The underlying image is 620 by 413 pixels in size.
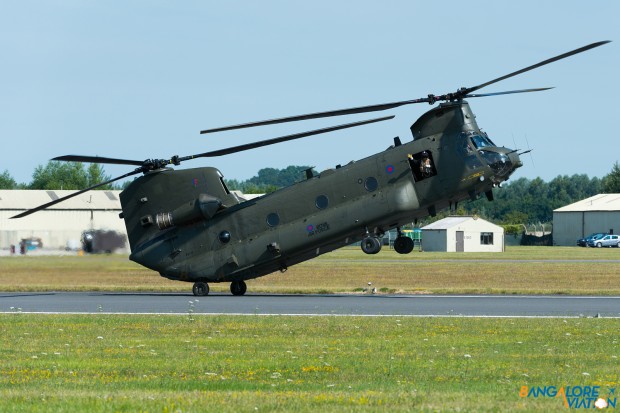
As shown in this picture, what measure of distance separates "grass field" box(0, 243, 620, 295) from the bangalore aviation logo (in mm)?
25349

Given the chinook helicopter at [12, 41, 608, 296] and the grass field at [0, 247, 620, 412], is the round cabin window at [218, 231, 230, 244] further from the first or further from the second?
the grass field at [0, 247, 620, 412]

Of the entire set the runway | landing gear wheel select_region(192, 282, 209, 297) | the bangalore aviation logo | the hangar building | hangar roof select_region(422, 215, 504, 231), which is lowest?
the bangalore aviation logo

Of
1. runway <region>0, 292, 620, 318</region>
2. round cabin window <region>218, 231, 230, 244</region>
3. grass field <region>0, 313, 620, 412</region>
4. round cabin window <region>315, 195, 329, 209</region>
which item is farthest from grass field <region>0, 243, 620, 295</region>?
grass field <region>0, 313, 620, 412</region>

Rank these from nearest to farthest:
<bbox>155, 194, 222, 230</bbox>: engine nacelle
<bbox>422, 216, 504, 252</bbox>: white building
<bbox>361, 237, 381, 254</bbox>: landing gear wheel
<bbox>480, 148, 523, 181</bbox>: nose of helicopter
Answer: <bbox>480, 148, 523, 181</bbox>: nose of helicopter
<bbox>361, 237, 381, 254</bbox>: landing gear wheel
<bbox>155, 194, 222, 230</bbox>: engine nacelle
<bbox>422, 216, 504, 252</bbox>: white building

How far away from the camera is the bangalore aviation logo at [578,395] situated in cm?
1336

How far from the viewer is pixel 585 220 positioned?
140m

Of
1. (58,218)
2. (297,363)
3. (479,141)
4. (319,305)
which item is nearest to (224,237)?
(319,305)

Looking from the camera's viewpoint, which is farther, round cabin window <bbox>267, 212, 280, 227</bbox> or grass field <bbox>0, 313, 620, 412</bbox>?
round cabin window <bbox>267, 212, 280, 227</bbox>

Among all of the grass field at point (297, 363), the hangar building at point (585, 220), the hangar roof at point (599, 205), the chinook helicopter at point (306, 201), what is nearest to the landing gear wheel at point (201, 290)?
the chinook helicopter at point (306, 201)

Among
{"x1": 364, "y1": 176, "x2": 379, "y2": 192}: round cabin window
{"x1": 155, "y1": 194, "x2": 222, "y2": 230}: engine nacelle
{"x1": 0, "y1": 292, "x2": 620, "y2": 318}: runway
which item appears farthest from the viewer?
{"x1": 155, "y1": 194, "x2": 222, "y2": 230}: engine nacelle

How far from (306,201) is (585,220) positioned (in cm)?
11016

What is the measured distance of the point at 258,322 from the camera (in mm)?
25938

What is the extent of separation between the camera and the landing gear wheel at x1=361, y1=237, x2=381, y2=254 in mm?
34266

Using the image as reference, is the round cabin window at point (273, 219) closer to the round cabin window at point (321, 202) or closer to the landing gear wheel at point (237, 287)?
the round cabin window at point (321, 202)
